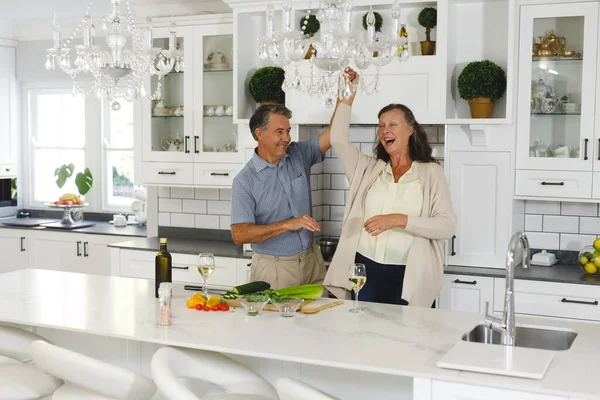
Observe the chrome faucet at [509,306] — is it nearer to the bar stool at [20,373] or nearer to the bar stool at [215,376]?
the bar stool at [215,376]

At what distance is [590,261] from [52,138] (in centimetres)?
507

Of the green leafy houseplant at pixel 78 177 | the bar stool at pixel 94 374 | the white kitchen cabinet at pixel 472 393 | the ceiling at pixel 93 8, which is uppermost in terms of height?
the ceiling at pixel 93 8

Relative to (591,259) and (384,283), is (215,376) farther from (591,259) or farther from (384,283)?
(591,259)

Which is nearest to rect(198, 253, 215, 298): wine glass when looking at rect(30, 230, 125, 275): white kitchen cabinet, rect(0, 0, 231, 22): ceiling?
rect(0, 0, 231, 22): ceiling

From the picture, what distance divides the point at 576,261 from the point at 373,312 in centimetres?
207

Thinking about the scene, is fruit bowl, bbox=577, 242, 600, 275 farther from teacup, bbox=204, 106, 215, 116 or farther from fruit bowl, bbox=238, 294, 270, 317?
teacup, bbox=204, 106, 215, 116

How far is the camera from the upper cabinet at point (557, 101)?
170 inches

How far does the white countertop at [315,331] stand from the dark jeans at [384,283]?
1.34 feet

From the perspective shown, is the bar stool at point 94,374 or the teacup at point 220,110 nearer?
the bar stool at point 94,374

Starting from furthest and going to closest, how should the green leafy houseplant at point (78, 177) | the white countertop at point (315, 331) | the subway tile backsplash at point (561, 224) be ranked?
the green leafy houseplant at point (78, 177) → the subway tile backsplash at point (561, 224) → the white countertop at point (315, 331)

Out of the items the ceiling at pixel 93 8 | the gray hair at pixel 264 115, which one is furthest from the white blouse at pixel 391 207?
the ceiling at pixel 93 8

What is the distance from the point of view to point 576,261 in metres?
4.70

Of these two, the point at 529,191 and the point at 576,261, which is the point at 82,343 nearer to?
the point at 529,191

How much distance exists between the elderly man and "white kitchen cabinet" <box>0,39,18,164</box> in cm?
405
